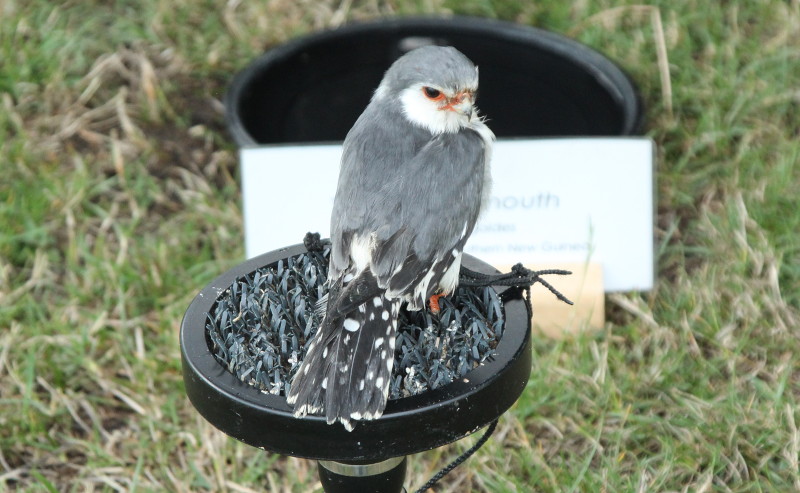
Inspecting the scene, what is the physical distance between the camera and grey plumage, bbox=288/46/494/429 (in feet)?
6.27

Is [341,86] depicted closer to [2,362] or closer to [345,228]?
[2,362]

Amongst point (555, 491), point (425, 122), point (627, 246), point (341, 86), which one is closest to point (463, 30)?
point (341, 86)

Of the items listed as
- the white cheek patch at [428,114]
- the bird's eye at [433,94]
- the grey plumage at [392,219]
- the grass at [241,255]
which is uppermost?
the bird's eye at [433,94]

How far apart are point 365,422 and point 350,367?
0.38 ft

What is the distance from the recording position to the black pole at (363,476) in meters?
2.18

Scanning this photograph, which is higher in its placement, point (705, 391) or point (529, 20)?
point (529, 20)

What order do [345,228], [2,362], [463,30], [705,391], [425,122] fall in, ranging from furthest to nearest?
1. [463,30]
2. [2,362]
3. [705,391]
4. [425,122]
5. [345,228]

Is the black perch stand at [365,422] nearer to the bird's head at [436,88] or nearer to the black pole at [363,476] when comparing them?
the black pole at [363,476]

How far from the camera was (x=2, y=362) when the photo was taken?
3.28m

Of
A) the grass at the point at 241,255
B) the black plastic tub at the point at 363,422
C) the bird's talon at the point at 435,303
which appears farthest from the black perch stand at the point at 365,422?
the grass at the point at 241,255

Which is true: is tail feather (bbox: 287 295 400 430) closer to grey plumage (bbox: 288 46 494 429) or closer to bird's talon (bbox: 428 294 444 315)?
grey plumage (bbox: 288 46 494 429)

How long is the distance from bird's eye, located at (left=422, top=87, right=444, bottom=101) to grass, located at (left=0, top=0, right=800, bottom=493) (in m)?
1.06

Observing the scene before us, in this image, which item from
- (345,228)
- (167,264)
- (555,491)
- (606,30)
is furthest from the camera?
(606,30)

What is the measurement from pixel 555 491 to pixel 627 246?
1023 mm
